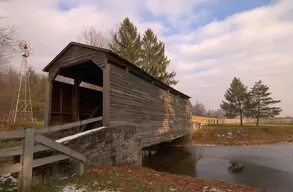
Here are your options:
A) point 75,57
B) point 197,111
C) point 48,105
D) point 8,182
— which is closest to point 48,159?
point 8,182

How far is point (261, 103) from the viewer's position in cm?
3731

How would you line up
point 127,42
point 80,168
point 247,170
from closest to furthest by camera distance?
point 80,168
point 247,170
point 127,42

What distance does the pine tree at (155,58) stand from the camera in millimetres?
29688

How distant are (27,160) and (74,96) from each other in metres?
7.44

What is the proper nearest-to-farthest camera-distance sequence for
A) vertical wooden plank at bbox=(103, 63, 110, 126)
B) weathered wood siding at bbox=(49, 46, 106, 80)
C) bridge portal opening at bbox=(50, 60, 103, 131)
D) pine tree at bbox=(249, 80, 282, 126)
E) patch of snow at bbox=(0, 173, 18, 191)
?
patch of snow at bbox=(0, 173, 18, 191)
vertical wooden plank at bbox=(103, 63, 110, 126)
weathered wood siding at bbox=(49, 46, 106, 80)
bridge portal opening at bbox=(50, 60, 103, 131)
pine tree at bbox=(249, 80, 282, 126)

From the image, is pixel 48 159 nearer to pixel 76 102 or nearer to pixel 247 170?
pixel 76 102

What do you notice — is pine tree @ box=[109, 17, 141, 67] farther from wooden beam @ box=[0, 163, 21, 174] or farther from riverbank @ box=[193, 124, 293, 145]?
wooden beam @ box=[0, 163, 21, 174]

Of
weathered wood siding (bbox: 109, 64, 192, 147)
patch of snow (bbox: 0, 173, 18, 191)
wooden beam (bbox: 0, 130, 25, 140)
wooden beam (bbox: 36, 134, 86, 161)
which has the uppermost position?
weathered wood siding (bbox: 109, 64, 192, 147)

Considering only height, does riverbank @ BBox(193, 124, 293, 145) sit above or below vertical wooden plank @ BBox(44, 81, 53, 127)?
below

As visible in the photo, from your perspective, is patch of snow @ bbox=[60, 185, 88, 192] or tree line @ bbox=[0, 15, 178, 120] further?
tree line @ bbox=[0, 15, 178, 120]

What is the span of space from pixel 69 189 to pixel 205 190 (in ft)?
14.3

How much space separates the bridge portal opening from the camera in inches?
409

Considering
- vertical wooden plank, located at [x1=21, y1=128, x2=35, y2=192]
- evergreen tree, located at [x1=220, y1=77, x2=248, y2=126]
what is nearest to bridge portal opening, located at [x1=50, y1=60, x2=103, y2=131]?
vertical wooden plank, located at [x1=21, y1=128, x2=35, y2=192]

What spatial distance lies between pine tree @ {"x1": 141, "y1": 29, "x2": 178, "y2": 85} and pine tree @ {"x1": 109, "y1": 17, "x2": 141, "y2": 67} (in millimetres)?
2069
